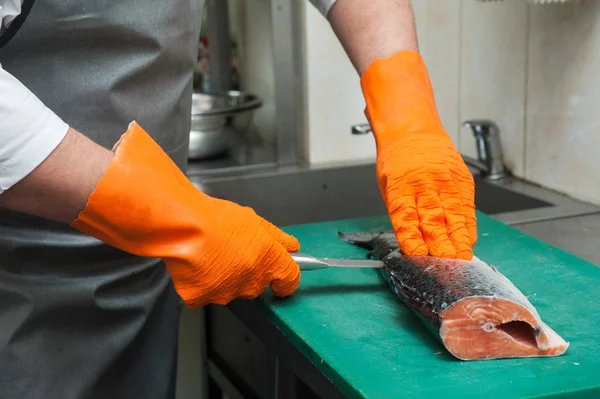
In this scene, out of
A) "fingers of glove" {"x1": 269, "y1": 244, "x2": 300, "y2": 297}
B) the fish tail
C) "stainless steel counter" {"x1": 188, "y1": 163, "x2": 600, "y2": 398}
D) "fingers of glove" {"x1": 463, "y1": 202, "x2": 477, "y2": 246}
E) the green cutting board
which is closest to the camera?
the green cutting board

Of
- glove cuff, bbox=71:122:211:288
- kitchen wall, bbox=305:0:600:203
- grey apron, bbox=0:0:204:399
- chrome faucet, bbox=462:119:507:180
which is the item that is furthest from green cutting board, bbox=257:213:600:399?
Result: chrome faucet, bbox=462:119:507:180

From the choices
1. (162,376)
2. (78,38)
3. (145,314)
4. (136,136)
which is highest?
(78,38)

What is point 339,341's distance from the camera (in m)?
1.01

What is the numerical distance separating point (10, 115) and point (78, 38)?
0.28 meters

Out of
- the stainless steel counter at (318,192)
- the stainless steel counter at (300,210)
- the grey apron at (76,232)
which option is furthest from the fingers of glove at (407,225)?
the stainless steel counter at (318,192)

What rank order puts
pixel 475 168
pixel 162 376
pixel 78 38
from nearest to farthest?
pixel 78 38
pixel 162 376
pixel 475 168

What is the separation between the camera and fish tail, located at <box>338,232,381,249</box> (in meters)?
1.37

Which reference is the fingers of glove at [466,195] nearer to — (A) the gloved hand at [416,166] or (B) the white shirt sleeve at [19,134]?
(A) the gloved hand at [416,166]

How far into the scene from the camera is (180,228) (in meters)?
1.02

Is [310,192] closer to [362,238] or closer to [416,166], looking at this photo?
[362,238]

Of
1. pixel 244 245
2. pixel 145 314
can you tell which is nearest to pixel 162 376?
pixel 145 314

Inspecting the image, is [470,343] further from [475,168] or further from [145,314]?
[475,168]

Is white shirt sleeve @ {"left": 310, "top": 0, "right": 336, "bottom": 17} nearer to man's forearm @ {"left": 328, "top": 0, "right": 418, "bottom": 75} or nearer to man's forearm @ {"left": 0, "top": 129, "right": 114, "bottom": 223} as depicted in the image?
man's forearm @ {"left": 328, "top": 0, "right": 418, "bottom": 75}

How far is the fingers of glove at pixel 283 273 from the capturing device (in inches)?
43.7
